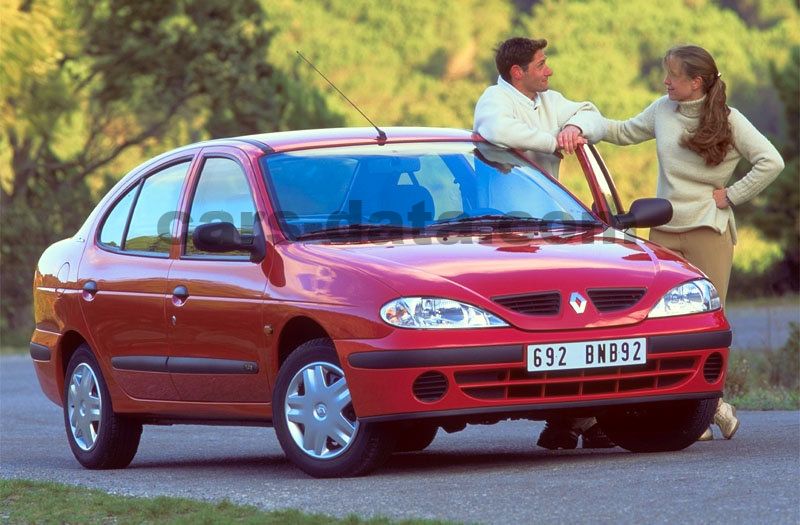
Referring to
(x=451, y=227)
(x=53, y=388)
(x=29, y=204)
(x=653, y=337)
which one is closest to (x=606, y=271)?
(x=653, y=337)

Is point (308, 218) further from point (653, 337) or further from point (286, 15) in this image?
point (286, 15)

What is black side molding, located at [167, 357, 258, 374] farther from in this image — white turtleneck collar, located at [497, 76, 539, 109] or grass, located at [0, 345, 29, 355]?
grass, located at [0, 345, 29, 355]

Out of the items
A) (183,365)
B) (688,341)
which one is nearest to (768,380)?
(688,341)

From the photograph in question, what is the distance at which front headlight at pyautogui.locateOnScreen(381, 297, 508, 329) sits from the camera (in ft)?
24.7

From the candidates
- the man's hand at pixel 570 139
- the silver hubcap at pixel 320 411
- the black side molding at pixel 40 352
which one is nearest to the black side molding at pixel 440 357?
the silver hubcap at pixel 320 411

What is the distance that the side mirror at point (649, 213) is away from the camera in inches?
351

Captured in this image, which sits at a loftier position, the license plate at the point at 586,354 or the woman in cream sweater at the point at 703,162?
the woman in cream sweater at the point at 703,162

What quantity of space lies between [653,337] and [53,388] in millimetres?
3780

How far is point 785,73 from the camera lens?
33.1 meters

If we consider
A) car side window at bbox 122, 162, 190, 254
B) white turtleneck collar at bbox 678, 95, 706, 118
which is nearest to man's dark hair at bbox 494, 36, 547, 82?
white turtleneck collar at bbox 678, 95, 706, 118

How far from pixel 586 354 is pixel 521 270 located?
44 cm

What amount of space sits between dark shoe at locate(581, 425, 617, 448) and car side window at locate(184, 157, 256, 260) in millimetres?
2111

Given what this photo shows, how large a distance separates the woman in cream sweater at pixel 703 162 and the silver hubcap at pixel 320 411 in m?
2.40

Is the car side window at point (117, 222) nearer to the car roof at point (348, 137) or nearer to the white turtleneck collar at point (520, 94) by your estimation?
the car roof at point (348, 137)
